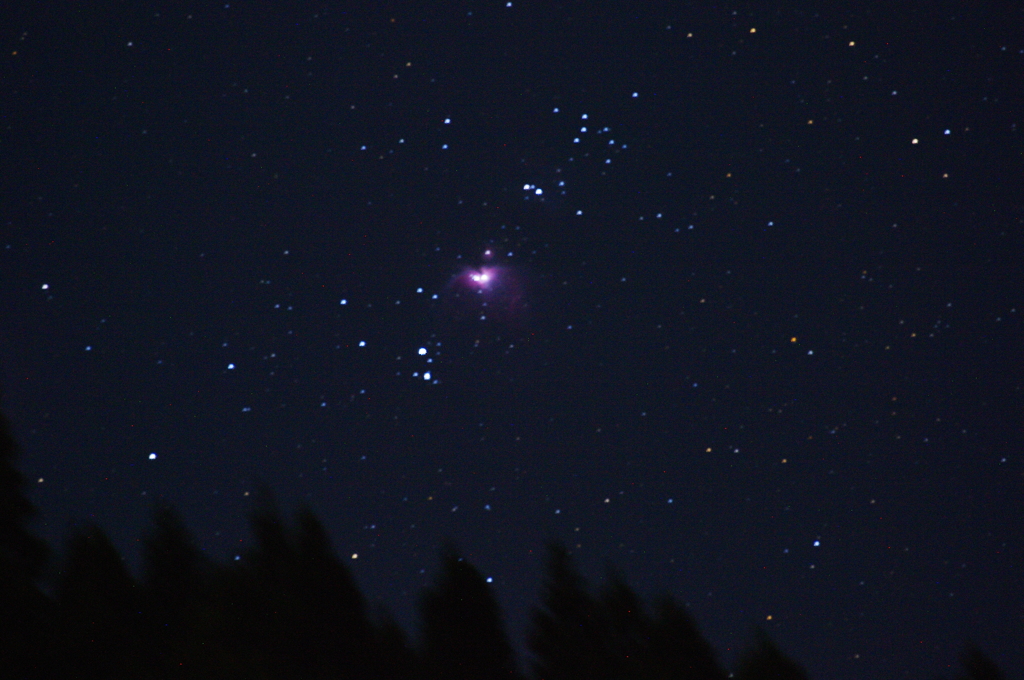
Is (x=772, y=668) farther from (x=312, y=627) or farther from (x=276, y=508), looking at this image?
(x=276, y=508)

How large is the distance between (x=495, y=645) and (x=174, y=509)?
13.4 feet

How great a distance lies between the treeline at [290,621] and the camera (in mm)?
5109

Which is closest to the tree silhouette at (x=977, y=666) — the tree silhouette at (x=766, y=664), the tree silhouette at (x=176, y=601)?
the tree silhouette at (x=766, y=664)

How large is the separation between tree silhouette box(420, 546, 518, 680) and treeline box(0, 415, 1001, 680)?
1 centimetres

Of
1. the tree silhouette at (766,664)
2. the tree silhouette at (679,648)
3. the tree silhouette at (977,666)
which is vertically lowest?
the tree silhouette at (977,666)

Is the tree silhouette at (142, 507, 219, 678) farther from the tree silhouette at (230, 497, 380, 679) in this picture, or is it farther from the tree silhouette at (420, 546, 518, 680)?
the tree silhouette at (420, 546, 518, 680)

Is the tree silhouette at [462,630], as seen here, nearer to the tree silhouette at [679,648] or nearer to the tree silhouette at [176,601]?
the tree silhouette at [679,648]

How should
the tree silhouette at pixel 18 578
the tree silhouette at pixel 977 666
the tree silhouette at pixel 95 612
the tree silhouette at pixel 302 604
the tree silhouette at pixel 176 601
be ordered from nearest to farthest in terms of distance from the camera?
Answer: 1. the tree silhouette at pixel 18 578
2. the tree silhouette at pixel 95 612
3. the tree silhouette at pixel 176 601
4. the tree silhouette at pixel 302 604
5. the tree silhouette at pixel 977 666

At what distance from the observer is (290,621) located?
7.36 metres

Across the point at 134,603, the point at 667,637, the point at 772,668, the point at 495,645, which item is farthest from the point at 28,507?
the point at 772,668

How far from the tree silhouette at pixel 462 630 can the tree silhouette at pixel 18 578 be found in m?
4.05

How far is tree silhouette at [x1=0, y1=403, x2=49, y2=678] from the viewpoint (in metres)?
4.69

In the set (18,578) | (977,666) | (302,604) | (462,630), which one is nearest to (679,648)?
(462,630)

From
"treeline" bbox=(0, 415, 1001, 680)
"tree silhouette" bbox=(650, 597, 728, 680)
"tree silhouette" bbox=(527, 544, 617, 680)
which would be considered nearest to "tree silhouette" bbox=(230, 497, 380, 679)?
"treeline" bbox=(0, 415, 1001, 680)
